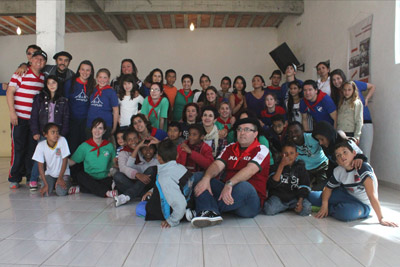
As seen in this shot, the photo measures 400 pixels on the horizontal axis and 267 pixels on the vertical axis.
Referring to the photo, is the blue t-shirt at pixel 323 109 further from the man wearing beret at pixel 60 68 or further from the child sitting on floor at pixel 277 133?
the man wearing beret at pixel 60 68

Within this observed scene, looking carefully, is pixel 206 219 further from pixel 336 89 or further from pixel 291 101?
pixel 336 89

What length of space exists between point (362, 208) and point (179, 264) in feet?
5.25

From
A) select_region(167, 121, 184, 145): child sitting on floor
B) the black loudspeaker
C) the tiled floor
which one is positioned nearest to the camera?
the tiled floor

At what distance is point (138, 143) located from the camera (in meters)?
3.47

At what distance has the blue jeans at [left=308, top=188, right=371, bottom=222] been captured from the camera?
242cm

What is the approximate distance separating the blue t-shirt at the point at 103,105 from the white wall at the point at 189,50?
17.8ft

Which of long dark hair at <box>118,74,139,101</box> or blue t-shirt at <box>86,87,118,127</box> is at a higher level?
long dark hair at <box>118,74,139,101</box>

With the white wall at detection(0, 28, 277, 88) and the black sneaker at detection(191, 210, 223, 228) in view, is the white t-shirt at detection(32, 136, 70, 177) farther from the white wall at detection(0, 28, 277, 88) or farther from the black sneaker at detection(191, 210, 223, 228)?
the white wall at detection(0, 28, 277, 88)

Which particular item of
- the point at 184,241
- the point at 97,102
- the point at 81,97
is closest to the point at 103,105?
the point at 97,102

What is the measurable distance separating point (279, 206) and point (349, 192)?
0.57 m

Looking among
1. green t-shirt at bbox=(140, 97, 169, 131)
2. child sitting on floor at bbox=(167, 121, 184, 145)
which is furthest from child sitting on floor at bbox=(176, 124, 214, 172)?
green t-shirt at bbox=(140, 97, 169, 131)

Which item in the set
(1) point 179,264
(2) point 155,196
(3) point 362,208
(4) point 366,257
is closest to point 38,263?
(1) point 179,264

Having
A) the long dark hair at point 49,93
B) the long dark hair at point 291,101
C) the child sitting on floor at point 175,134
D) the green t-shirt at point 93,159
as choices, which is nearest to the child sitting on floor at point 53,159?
the green t-shirt at point 93,159

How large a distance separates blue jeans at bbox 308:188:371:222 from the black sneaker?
37.8 inches
